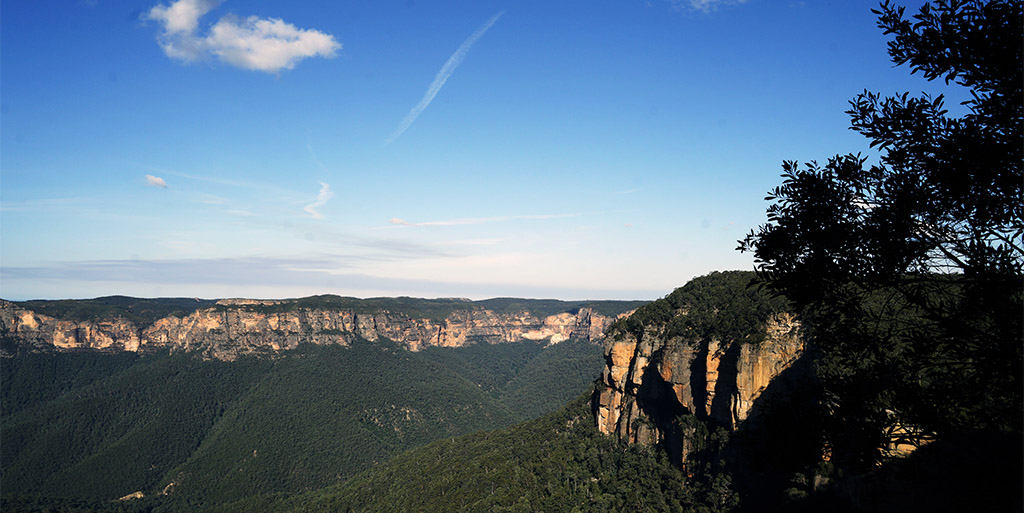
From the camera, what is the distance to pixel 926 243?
927 cm

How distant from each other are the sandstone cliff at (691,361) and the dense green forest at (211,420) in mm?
82017

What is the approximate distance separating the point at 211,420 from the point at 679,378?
15384 cm

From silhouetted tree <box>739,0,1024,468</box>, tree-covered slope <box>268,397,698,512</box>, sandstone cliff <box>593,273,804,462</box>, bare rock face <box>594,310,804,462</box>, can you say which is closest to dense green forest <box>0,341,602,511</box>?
tree-covered slope <box>268,397,698,512</box>

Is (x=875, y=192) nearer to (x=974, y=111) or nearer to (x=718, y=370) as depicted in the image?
(x=974, y=111)

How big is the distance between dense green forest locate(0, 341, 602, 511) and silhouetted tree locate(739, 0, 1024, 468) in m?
125

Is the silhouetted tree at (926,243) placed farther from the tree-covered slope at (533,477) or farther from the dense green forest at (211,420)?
the dense green forest at (211,420)

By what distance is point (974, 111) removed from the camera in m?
9.50

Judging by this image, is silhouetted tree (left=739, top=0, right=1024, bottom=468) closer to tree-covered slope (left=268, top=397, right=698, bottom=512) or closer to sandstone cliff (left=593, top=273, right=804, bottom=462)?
sandstone cliff (left=593, top=273, right=804, bottom=462)

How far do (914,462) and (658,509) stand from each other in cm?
4474

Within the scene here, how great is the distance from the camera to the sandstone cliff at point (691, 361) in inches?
1780

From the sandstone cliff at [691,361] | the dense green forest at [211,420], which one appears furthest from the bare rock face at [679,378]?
the dense green forest at [211,420]

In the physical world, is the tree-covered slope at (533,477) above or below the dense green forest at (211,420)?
above

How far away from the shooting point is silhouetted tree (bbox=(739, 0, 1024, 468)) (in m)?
8.80

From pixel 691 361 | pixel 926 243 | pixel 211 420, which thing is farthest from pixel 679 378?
pixel 211 420
